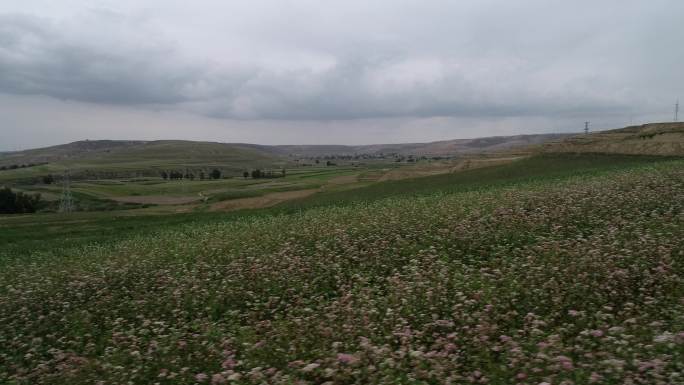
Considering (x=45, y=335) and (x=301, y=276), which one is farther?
(x=301, y=276)

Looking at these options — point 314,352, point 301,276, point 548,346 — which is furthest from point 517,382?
point 301,276

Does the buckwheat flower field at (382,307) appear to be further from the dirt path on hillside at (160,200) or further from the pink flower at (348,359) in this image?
the dirt path on hillside at (160,200)

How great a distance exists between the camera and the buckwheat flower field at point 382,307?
17.9ft

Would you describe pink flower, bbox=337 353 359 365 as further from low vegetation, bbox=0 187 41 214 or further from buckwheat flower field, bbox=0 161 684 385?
low vegetation, bbox=0 187 41 214

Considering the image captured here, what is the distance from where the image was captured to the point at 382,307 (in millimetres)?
8086

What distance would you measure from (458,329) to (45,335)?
7293mm

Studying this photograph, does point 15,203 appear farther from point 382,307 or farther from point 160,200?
point 382,307

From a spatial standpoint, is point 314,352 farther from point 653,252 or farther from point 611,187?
point 611,187

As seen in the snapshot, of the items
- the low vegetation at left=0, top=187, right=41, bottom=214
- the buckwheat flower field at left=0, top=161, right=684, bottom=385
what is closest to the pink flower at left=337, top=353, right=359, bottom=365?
the buckwheat flower field at left=0, top=161, right=684, bottom=385

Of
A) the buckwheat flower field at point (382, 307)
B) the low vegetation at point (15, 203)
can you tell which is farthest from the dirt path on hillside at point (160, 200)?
the buckwheat flower field at point (382, 307)

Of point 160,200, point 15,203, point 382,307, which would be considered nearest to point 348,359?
point 382,307

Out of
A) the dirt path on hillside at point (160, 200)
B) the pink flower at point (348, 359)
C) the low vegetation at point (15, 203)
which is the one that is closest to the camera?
the pink flower at point (348, 359)

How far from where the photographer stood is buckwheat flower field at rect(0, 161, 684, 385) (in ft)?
17.9

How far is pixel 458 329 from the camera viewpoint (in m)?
6.75
